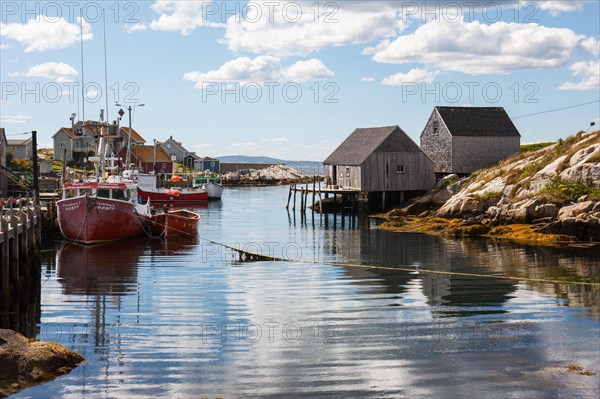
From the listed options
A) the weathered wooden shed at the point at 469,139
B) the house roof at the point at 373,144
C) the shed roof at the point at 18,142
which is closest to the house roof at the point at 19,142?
the shed roof at the point at 18,142

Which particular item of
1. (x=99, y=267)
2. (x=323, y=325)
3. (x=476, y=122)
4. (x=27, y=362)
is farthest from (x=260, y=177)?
(x=27, y=362)

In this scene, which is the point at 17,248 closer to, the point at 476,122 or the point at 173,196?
the point at 476,122

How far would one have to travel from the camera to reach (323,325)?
19.8 m

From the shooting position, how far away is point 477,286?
1034 inches

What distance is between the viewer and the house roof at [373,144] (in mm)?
63250

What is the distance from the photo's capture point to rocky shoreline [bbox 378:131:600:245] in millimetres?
39844

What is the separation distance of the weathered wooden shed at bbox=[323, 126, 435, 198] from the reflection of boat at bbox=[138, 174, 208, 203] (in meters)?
21.1

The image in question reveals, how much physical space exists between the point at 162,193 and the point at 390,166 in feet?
85.1

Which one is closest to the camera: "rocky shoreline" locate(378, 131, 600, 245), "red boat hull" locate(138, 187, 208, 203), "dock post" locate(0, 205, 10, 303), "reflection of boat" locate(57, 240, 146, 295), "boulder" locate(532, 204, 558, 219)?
"dock post" locate(0, 205, 10, 303)

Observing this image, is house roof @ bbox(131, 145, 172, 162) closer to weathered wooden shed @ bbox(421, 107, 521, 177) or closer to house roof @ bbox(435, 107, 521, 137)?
weathered wooden shed @ bbox(421, 107, 521, 177)

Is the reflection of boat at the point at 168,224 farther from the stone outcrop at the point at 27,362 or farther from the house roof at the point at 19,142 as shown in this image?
the house roof at the point at 19,142

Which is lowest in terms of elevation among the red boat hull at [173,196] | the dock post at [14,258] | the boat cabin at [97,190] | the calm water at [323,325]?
the calm water at [323,325]

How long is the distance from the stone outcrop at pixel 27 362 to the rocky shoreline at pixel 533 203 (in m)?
28.7

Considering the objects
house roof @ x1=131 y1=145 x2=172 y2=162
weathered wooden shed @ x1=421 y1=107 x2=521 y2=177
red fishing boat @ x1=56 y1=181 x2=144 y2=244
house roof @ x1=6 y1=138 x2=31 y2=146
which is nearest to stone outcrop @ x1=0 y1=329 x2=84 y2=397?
red fishing boat @ x1=56 y1=181 x2=144 y2=244
